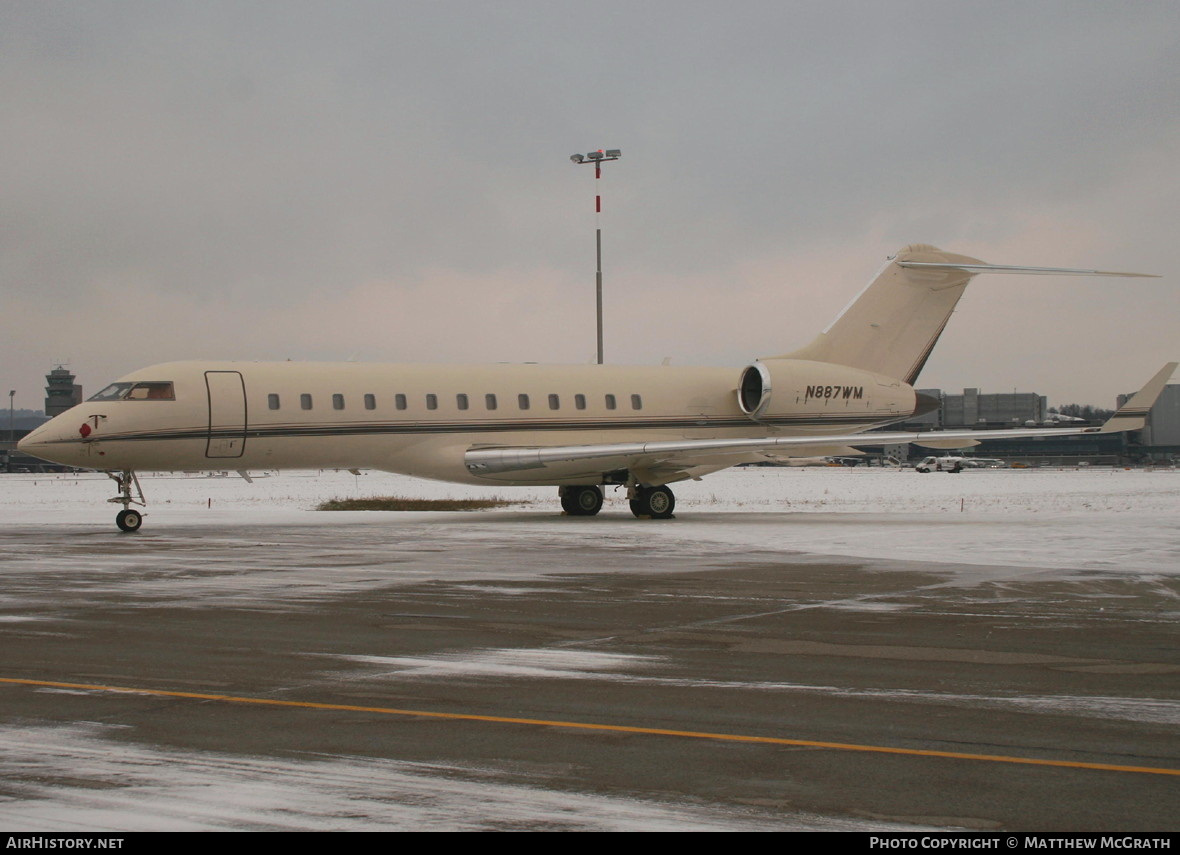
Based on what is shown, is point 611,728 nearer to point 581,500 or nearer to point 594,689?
point 594,689

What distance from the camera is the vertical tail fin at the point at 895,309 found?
1243 inches

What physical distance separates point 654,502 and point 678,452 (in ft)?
6.00

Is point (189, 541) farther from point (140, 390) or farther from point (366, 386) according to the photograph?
point (366, 386)

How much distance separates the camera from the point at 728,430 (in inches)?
1191

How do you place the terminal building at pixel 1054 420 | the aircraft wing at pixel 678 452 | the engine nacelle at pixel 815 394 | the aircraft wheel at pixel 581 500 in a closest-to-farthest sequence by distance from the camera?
the aircraft wing at pixel 678 452
the engine nacelle at pixel 815 394
the aircraft wheel at pixel 581 500
the terminal building at pixel 1054 420

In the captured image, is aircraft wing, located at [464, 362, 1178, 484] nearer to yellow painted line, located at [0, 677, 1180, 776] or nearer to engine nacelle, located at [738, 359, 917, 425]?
engine nacelle, located at [738, 359, 917, 425]

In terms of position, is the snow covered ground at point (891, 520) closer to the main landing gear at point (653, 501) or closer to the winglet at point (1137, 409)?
the main landing gear at point (653, 501)

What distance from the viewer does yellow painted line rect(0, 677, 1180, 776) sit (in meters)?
5.94

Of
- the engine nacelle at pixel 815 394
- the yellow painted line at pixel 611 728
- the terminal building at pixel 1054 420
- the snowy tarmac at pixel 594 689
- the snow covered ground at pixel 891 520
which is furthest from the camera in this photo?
the terminal building at pixel 1054 420

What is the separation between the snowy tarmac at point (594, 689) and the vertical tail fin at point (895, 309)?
13.9m

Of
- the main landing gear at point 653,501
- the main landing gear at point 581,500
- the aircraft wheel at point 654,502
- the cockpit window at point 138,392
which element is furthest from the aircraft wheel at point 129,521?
the aircraft wheel at point 654,502

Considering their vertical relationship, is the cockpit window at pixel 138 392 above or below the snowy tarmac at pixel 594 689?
above

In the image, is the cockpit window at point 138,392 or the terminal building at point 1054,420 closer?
the cockpit window at point 138,392

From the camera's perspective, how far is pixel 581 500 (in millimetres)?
29797
